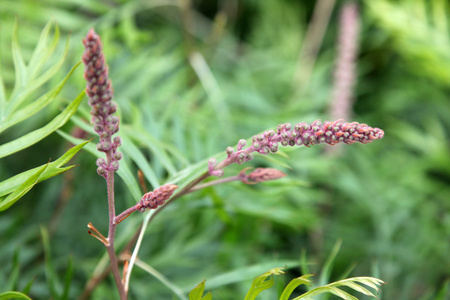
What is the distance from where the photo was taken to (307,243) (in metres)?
0.88

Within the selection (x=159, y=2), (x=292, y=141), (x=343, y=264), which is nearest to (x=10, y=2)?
(x=159, y=2)

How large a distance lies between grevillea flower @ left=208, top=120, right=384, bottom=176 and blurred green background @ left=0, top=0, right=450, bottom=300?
80mm

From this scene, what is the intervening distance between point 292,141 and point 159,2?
2.51 ft

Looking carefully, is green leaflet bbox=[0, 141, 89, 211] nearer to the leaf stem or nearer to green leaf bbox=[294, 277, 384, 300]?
the leaf stem

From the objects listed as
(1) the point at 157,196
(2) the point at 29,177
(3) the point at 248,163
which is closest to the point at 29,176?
(2) the point at 29,177

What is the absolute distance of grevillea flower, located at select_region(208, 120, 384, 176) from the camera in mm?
309

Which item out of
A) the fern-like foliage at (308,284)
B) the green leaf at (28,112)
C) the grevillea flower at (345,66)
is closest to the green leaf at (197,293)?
the fern-like foliage at (308,284)

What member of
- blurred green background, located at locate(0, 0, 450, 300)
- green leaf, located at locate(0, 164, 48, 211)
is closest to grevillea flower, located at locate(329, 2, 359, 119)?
blurred green background, located at locate(0, 0, 450, 300)

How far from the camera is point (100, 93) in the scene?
11.0 inches

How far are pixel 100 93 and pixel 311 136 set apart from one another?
6.2 inches

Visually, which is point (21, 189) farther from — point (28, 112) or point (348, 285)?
point (348, 285)

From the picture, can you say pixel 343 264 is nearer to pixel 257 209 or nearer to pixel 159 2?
pixel 257 209

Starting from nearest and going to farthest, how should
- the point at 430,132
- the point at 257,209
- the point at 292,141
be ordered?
the point at 292,141 < the point at 257,209 < the point at 430,132

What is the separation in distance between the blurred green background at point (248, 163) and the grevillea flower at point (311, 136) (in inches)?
3.2
